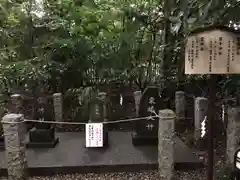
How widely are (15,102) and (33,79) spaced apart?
2.23 ft

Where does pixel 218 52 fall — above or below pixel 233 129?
above

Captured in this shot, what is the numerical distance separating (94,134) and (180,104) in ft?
6.49

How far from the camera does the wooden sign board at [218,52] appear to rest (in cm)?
228

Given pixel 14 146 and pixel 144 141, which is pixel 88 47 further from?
pixel 14 146

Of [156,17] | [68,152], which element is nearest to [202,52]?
[68,152]

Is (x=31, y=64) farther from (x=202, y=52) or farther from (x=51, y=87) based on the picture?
(x=202, y=52)

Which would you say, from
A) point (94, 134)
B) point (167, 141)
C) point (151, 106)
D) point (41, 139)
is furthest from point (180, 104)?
point (41, 139)

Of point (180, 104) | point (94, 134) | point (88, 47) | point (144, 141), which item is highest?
point (88, 47)

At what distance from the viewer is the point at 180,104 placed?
201 inches

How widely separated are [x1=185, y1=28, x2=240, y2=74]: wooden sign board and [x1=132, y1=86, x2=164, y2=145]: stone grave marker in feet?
6.03

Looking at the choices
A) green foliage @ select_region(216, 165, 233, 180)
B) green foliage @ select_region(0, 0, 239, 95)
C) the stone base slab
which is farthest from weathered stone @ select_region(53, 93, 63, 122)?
green foliage @ select_region(216, 165, 233, 180)

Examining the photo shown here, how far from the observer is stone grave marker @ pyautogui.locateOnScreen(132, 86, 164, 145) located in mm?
4121

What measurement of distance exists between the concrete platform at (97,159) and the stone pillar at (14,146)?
0.32 m

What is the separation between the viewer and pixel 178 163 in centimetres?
350
